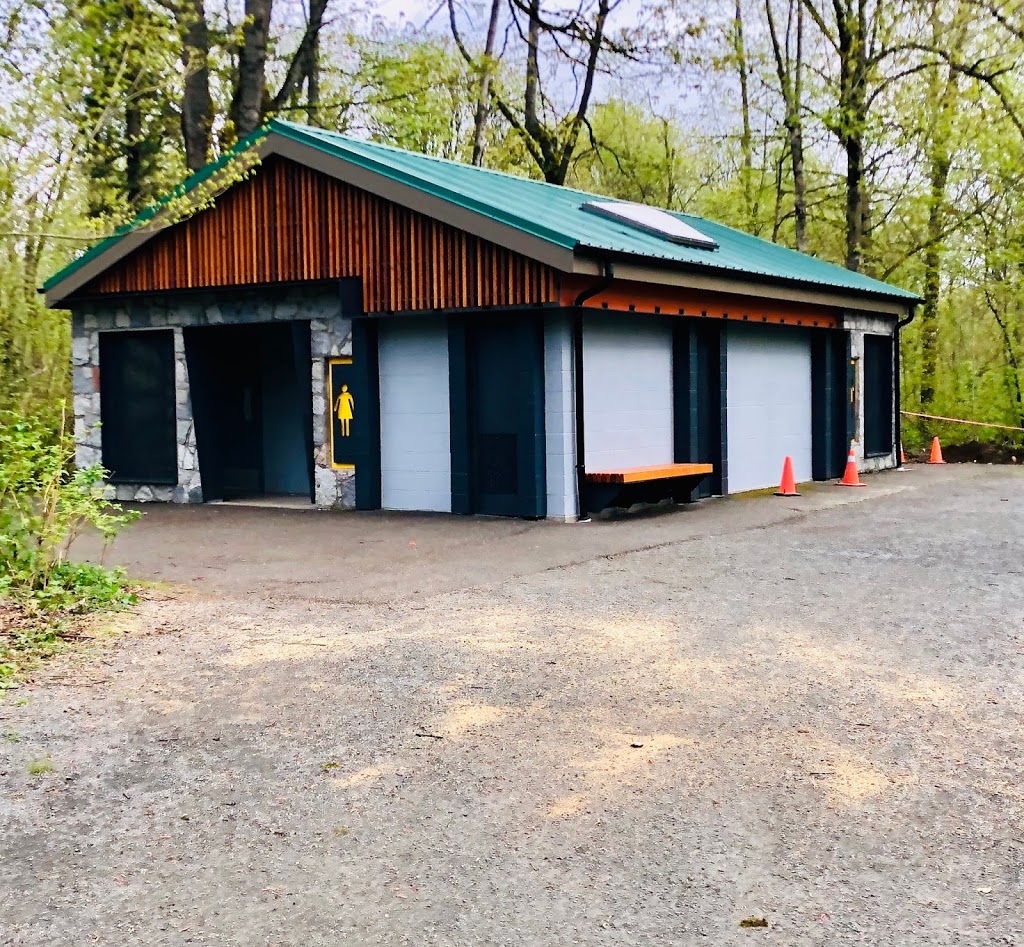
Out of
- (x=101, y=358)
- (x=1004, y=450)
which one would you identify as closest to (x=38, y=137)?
(x=101, y=358)

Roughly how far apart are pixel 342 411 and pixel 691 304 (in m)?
4.52

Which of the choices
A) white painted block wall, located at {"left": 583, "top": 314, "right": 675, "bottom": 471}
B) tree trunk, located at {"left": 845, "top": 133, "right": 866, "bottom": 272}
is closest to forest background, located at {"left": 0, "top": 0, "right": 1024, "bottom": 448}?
tree trunk, located at {"left": 845, "top": 133, "right": 866, "bottom": 272}

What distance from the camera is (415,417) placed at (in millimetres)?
14016

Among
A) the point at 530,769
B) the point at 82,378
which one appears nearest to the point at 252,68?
the point at 82,378

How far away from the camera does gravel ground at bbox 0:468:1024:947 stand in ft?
11.5

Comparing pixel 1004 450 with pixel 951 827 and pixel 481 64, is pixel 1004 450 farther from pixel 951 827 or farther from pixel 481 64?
pixel 951 827

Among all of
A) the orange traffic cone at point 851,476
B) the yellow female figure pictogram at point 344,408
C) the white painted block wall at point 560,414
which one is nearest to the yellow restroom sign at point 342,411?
the yellow female figure pictogram at point 344,408

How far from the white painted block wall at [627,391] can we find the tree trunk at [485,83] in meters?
12.0

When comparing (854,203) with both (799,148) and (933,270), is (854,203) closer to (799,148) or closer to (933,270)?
(933,270)

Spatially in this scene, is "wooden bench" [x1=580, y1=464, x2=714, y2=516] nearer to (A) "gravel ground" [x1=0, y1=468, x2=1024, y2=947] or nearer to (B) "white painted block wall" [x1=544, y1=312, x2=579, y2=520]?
(B) "white painted block wall" [x1=544, y1=312, x2=579, y2=520]

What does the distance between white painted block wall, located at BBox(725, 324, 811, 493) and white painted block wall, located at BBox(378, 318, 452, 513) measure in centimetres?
435

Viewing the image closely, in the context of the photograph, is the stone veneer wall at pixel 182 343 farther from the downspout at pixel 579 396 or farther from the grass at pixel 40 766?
the grass at pixel 40 766

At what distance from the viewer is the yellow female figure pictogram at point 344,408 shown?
14.2 meters

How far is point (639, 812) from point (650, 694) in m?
1.55
